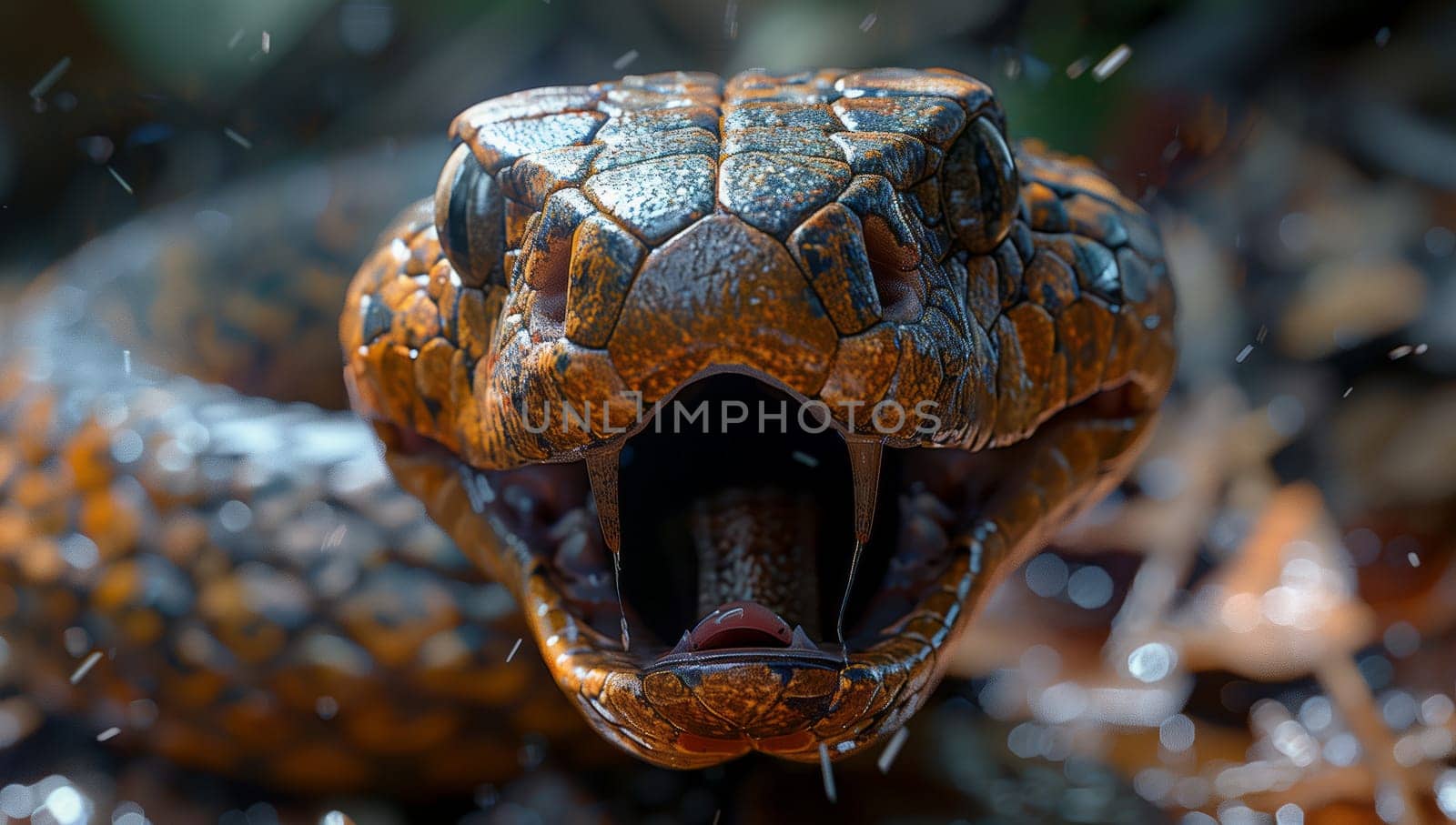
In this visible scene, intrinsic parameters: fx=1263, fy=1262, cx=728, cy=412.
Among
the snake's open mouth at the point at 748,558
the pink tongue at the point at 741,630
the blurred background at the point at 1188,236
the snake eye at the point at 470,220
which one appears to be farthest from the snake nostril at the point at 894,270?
the blurred background at the point at 1188,236

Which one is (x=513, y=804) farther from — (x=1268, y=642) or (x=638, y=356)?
(x=1268, y=642)

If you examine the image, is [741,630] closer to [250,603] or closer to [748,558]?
[748,558]

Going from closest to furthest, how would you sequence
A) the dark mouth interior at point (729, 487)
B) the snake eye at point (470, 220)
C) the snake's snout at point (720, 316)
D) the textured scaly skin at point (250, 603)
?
the snake's snout at point (720, 316), the snake eye at point (470, 220), the dark mouth interior at point (729, 487), the textured scaly skin at point (250, 603)

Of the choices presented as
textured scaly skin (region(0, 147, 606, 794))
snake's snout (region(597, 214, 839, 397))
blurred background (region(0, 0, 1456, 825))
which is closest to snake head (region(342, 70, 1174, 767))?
snake's snout (region(597, 214, 839, 397))

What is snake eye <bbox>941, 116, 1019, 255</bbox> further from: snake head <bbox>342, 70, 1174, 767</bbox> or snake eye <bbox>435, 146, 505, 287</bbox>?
snake eye <bbox>435, 146, 505, 287</bbox>

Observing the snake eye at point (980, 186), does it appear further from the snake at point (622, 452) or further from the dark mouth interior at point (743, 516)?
the dark mouth interior at point (743, 516)

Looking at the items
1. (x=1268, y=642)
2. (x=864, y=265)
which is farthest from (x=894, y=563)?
(x=1268, y=642)

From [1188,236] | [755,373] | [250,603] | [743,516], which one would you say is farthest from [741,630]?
[1188,236]
